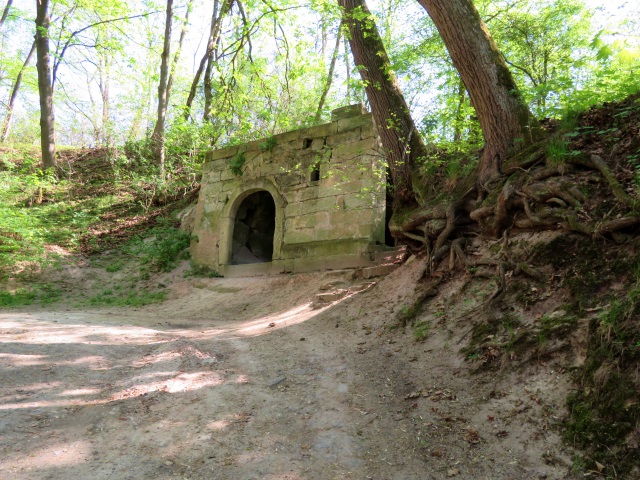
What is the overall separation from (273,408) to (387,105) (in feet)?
17.6

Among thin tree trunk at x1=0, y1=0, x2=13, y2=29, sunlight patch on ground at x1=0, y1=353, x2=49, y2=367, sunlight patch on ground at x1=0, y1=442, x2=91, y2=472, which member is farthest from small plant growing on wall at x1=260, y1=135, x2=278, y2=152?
thin tree trunk at x1=0, y1=0, x2=13, y2=29

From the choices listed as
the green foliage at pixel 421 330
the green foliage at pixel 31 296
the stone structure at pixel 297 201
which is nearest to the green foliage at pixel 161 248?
the stone structure at pixel 297 201

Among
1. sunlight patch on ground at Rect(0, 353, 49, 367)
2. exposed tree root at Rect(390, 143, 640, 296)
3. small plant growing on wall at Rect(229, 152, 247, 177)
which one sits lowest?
sunlight patch on ground at Rect(0, 353, 49, 367)

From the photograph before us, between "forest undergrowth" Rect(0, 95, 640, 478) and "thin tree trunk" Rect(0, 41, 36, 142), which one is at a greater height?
"thin tree trunk" Rect(0, 41, 36, 142)

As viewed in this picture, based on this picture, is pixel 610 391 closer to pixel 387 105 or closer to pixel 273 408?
pixel 273 408

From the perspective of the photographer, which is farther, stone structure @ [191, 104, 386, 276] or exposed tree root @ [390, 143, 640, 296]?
stone structure @ [191, 104, 386, 276]

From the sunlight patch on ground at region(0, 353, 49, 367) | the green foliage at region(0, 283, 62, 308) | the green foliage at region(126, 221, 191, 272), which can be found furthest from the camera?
the green foliage at region(126, 221, 191, 272)

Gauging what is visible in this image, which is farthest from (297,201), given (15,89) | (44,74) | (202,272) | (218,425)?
(15,89)

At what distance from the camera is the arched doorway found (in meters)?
10.5

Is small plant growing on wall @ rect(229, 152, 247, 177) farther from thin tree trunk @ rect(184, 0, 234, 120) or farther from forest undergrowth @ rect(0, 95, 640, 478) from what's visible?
forest undergrowth @ rect(0, 95, 640, 478)

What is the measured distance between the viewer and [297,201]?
29.8ft

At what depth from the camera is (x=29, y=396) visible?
9.41ft

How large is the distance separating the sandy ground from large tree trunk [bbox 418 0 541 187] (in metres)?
2.12

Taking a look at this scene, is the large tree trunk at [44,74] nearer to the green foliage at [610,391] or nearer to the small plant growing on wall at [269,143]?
the small plant growing on wall at [269,143]
